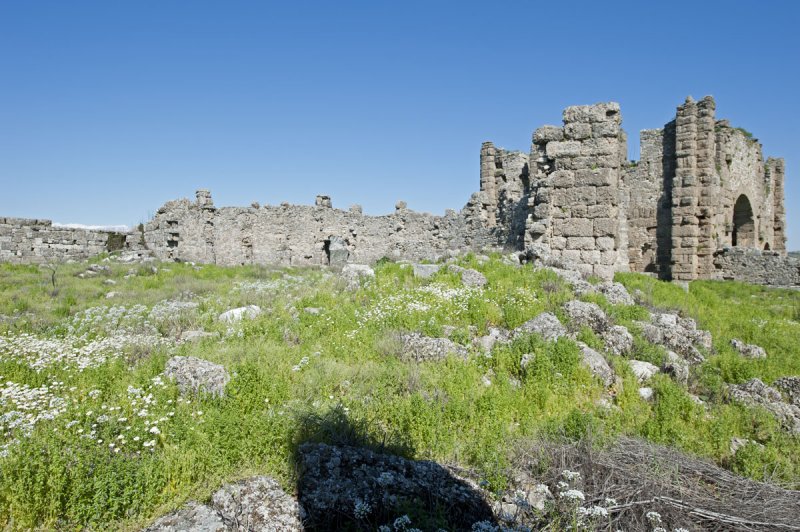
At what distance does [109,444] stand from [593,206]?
397 inches

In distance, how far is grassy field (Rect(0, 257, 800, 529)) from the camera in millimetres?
3744

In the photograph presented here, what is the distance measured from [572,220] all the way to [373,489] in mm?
8983

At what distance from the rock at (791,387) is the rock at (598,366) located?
2423mm

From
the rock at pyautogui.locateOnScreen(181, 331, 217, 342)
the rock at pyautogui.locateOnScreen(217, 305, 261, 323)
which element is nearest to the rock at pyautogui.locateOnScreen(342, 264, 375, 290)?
the rock at pyautogui.locateOnScreen(217, 305, 261, 323)

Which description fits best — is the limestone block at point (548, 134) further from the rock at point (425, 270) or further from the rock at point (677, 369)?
the rock at point (677, 369)

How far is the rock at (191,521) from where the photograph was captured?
332cm

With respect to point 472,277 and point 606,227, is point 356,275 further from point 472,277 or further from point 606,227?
point 606,227

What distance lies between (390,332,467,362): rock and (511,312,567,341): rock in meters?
1.02

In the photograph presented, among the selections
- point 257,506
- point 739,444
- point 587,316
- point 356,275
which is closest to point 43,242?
point 356,275

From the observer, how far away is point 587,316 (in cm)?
773

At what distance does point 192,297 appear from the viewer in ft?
36.8

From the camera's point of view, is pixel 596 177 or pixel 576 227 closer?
pixel 596 177

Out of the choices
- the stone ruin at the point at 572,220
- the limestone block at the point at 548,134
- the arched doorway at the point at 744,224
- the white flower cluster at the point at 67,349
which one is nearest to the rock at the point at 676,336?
the stone ruin at the point at 572,220

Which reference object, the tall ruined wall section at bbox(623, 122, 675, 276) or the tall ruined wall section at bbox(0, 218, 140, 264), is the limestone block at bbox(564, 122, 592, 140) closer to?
the tall ruined wall section at bbox(623, 122, 675, 276)
